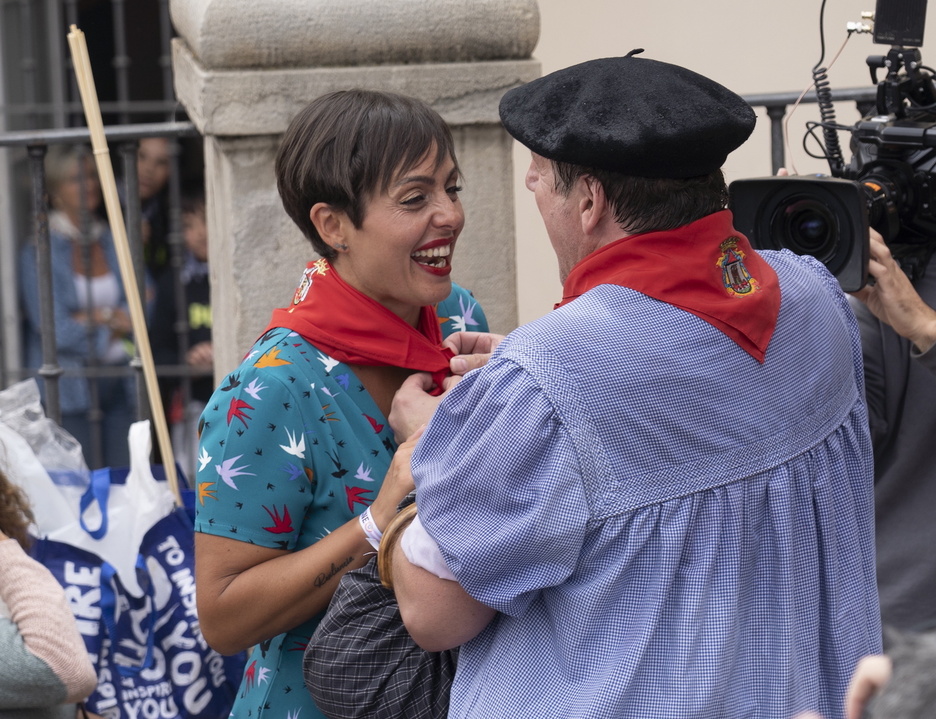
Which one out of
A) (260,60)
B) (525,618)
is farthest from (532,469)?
(260,60)

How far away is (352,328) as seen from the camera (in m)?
2.02

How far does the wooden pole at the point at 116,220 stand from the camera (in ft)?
8.68

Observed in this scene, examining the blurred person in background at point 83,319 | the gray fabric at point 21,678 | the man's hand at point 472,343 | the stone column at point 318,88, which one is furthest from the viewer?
the blurred person in background at point 83,319

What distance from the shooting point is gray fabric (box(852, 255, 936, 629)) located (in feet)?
7.21

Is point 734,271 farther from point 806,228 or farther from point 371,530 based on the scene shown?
point 371,530

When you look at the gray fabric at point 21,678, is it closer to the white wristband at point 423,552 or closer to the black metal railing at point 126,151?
the black metal railing at point 126,151

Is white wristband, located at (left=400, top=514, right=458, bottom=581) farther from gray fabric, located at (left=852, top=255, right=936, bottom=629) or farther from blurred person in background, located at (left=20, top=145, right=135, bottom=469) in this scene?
blurred person in background, located at (left=20, top=145, right=135, bottom=469)

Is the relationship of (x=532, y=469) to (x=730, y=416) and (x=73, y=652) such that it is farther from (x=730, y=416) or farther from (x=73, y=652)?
(x=73, y=652)

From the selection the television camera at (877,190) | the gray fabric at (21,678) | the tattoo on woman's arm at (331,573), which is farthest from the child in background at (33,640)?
the television camera at (877,190)

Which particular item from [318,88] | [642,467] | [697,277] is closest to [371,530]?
[642,467]

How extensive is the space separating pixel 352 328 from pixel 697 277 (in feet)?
2.22

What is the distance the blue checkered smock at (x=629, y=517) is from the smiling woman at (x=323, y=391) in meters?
0.33

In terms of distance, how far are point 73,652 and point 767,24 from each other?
302cm

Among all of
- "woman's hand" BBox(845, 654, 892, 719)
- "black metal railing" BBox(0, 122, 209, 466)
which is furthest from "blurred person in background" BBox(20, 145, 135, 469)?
"woman's hand" BBox(845, 654, 892, 719)
